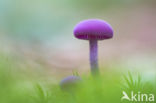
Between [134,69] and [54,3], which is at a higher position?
[54,3]

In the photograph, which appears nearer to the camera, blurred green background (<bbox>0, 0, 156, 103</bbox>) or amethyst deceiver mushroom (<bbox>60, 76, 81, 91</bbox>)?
amethyst deceiver mushroom (<bbox>60, 76, 81, 91</bbox>)

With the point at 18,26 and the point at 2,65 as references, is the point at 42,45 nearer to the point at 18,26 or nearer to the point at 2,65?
the point at 18,26

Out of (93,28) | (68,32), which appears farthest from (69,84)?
(68,32)

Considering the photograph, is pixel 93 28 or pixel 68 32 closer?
pixel 93 28

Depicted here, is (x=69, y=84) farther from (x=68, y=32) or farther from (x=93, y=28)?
(x=68, y=32)

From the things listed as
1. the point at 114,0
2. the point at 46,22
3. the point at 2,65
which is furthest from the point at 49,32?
the point at 2,65

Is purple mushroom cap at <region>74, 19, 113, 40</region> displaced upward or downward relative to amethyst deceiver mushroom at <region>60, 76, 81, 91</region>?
upward

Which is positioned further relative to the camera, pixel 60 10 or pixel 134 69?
pixel 60 10

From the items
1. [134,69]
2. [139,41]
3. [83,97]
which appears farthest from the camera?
[139,41]
